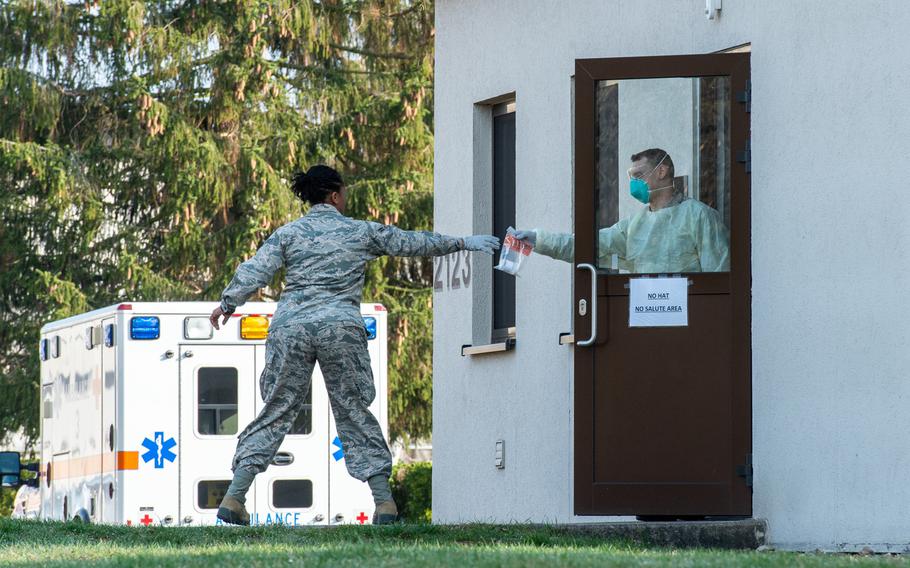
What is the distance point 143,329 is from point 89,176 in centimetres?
1072

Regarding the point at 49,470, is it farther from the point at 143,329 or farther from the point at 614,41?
the point at 614,41

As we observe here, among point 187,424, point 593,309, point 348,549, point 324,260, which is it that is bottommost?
point 348,549

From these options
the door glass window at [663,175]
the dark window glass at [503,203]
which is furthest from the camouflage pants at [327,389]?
the dark window glass at [503,203]

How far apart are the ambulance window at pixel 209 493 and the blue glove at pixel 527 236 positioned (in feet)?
16.4

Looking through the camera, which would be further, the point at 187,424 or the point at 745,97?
the point at 187,424

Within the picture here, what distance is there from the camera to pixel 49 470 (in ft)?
49.4

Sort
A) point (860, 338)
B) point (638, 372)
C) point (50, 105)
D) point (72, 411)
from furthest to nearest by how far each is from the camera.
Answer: point (50, 105) < point (72, 411) < point (638, 372) < point (860, 338)

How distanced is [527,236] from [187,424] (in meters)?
5.10

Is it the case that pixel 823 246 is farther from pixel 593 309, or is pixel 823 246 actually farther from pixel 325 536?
pixel 325 536

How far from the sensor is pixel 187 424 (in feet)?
43.9

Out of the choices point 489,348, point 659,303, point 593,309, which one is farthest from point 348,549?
point 489,348

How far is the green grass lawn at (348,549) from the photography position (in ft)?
22.2

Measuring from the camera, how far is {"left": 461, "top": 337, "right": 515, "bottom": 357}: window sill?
11.4m

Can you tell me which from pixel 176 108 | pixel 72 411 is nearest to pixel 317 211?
pixel 72 411
